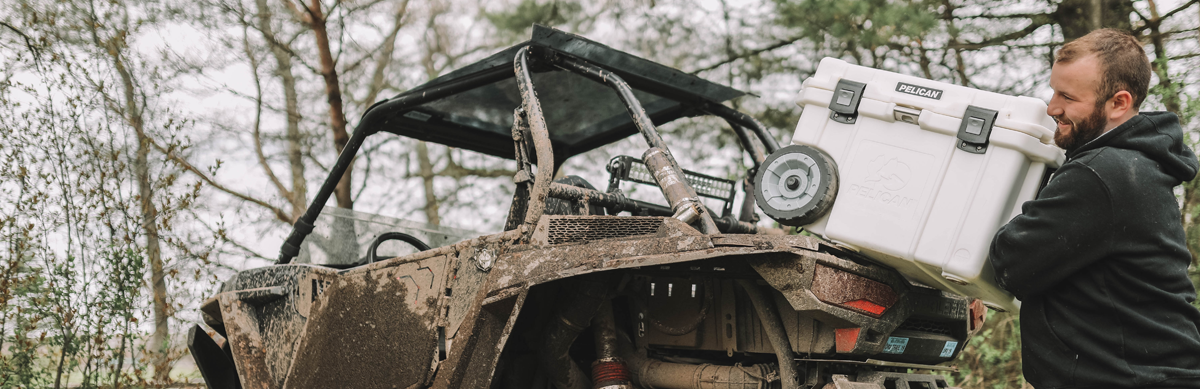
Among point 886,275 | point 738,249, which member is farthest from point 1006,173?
point 738,249

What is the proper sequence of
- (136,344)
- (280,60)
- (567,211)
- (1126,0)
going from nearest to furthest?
(567,211), (136,344), (1126,0), (280,60)

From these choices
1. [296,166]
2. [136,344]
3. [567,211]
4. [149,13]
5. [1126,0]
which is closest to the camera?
[567,211]

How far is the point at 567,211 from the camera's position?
3.53 metres

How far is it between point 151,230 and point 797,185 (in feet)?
15.8

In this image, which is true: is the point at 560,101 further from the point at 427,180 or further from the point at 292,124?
the point at 427,180

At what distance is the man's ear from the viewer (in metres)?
1.99

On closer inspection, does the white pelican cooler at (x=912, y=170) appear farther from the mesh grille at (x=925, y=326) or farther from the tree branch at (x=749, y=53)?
the tree branch at (x=749, y=53)

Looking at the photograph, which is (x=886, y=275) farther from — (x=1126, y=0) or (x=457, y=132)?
(x=1126, y=0)

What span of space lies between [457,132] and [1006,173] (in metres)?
3.55

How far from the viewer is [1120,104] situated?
2.00 m

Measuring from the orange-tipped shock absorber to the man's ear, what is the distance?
1.61 m

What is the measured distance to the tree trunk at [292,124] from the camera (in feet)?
36.2

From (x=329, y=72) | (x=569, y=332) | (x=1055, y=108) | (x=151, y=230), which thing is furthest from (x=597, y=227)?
(x=329, y=72)

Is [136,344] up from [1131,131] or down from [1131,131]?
up
